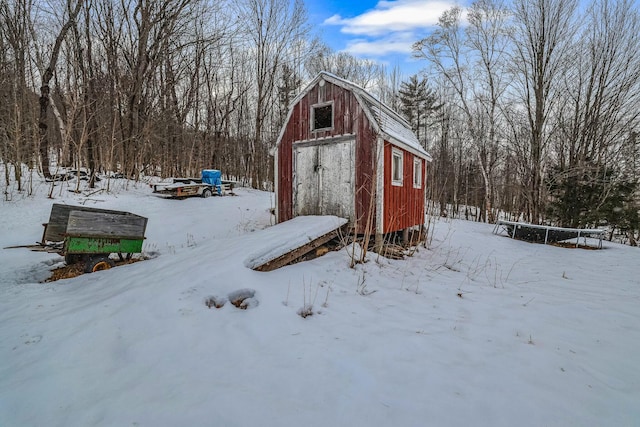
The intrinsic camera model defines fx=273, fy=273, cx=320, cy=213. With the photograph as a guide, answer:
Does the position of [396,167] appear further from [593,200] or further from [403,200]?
[593,200]

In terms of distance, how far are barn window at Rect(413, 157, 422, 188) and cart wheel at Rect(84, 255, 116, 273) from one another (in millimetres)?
9012

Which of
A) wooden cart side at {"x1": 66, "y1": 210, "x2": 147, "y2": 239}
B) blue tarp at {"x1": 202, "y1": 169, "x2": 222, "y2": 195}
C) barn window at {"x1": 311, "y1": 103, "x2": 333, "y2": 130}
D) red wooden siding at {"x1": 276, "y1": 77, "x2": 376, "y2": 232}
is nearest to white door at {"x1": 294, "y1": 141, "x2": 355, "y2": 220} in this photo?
red wooden siding at {"x1": 276, "y1": 77, "x2": 376, "y2": 232}

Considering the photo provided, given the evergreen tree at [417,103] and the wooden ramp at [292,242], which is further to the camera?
the evergreen tree at [417,103]

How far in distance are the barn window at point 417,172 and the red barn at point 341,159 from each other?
2.80ft

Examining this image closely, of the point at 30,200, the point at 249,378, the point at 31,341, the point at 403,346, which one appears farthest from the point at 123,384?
the point at 30,200

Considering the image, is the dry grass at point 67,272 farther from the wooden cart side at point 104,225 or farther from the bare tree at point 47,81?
the bare tree at point 47,81

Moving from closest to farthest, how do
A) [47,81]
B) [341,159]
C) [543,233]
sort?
[341,159]
[543,233]
[47,81]

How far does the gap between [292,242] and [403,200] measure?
494cm

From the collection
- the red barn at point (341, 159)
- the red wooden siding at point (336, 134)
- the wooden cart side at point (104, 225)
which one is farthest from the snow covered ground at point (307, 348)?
the red wooden siding at point (336, 134)

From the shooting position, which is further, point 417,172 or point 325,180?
point 417,172

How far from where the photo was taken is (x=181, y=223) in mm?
10453

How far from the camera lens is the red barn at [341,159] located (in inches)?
281

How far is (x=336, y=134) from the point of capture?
24.8ft

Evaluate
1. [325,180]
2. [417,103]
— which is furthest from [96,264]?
[417,103]
